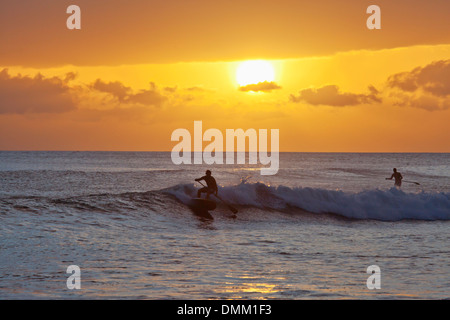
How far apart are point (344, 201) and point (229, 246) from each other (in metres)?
14.0

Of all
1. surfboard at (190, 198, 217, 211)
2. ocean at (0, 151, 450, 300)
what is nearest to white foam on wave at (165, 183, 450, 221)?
ocean at (0, 151, 450, 300)

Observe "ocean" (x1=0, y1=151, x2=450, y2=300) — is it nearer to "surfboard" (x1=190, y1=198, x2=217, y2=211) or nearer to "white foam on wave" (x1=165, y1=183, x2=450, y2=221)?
"white foam on wave" (x1=165, y1=183, x2=450, y2=221)

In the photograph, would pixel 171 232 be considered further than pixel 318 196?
No

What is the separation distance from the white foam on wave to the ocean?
0.06 metres

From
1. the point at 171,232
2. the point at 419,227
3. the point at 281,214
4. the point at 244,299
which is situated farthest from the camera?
the point at 281,214

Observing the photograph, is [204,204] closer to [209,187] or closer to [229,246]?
[209,187]

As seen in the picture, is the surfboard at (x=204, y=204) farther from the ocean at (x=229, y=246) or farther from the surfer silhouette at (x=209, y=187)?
the surfer silhouette at (x=209, y=187)

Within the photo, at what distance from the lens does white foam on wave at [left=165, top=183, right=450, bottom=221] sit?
2697cm

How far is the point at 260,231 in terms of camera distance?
787 inches

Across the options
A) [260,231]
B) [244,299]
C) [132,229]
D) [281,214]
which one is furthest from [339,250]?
[281,214]

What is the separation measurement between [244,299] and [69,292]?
3.53 meters

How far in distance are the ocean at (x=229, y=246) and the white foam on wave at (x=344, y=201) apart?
63 mm
